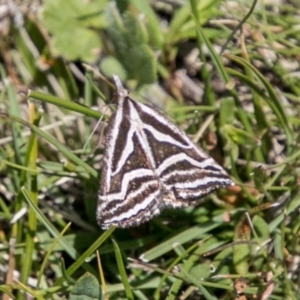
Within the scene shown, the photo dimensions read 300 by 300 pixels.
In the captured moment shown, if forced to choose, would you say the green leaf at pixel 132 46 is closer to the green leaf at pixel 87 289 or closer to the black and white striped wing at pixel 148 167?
the black and white striped wing at pixel 148 167

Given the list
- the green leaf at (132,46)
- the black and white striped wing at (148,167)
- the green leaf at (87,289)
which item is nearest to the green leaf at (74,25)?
the green leaf at (132,46)

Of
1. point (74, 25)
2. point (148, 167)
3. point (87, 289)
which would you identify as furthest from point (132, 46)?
point (87, 289)

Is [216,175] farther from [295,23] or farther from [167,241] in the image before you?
[295,23]

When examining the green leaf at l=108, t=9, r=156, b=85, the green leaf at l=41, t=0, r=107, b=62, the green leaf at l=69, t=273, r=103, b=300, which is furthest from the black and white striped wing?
the green leaf at l=41, t=0, r=107, b=62

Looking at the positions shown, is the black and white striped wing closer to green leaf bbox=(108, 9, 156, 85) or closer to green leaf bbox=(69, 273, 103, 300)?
green leaf bbox=(69, 273, 103, 300)

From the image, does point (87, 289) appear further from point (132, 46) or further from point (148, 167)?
point (132, 46)

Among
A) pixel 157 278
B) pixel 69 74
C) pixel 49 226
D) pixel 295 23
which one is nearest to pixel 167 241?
pixel 157 278
